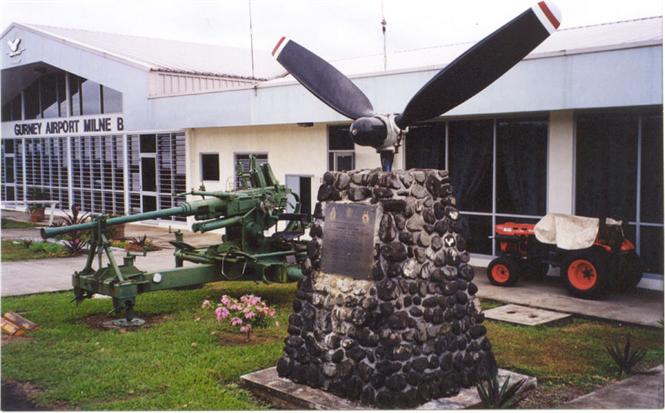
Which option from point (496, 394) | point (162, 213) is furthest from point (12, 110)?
point (496, 394)

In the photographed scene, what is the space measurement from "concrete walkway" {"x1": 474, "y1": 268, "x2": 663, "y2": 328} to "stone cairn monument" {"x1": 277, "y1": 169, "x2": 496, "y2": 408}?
3495mm

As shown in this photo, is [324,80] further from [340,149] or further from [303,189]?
[303,189]

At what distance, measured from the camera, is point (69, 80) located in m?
24.6

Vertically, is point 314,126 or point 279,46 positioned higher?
point 279,46

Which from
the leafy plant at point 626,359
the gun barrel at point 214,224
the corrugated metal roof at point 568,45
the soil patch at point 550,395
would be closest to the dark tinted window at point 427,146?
the corrugated metal roof at point 568,45

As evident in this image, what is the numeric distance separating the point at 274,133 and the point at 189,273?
25.4 feet

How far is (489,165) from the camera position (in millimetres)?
13047

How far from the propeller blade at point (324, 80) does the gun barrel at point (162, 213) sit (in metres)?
2.89

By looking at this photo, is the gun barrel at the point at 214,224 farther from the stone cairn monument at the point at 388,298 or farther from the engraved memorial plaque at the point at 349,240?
the engraved memorial plaque at the point at 349,240

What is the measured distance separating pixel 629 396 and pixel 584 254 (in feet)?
13.7

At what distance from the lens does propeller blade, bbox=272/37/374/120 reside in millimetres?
6719

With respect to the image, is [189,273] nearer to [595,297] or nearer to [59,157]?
[595,297]

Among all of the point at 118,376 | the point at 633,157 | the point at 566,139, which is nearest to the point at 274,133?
the point at 566,139

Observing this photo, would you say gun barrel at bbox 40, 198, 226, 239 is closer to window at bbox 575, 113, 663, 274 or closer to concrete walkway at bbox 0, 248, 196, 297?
concrete walkway at bbox 0, 248, 196, 297
